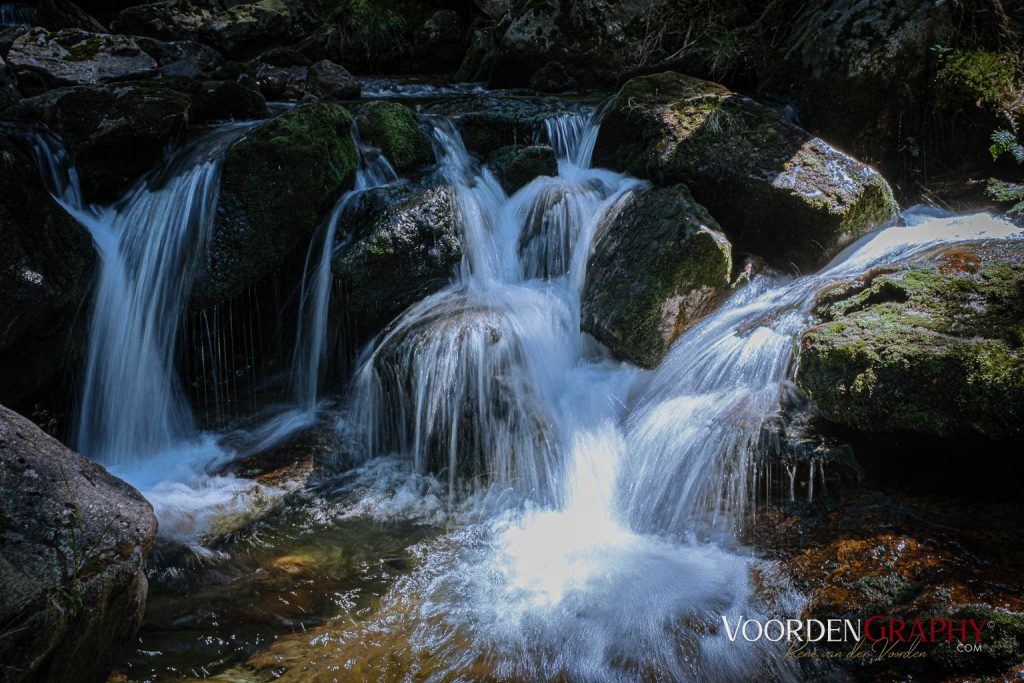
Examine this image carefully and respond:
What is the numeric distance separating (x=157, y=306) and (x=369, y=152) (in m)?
2.80

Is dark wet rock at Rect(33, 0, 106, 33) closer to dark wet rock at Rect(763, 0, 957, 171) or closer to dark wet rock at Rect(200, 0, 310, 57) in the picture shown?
dark wet rock at Rect(200, 0, 310, 57)

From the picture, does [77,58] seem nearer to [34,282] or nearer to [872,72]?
[34,282]

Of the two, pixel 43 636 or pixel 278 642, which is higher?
pixel 43 636

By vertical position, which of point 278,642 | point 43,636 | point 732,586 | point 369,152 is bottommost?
point 278,642

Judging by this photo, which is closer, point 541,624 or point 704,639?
point 704,639

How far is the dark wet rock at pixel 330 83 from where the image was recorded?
9.73 metres

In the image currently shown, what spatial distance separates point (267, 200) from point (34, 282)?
6.44ft

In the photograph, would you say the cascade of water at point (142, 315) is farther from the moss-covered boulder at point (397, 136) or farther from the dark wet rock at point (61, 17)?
the dark wet rock at point (61, 17)

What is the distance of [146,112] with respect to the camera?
6.30 metres

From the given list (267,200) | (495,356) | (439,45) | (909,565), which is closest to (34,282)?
(267,200)

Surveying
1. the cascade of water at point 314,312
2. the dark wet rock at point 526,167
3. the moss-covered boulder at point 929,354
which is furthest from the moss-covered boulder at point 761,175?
the cascade of water at point 314,312

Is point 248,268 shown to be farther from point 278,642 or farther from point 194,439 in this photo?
point 278,642

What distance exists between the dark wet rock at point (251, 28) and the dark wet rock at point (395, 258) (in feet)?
33.0

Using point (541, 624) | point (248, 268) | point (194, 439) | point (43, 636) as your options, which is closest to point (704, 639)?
point (541, 624)
